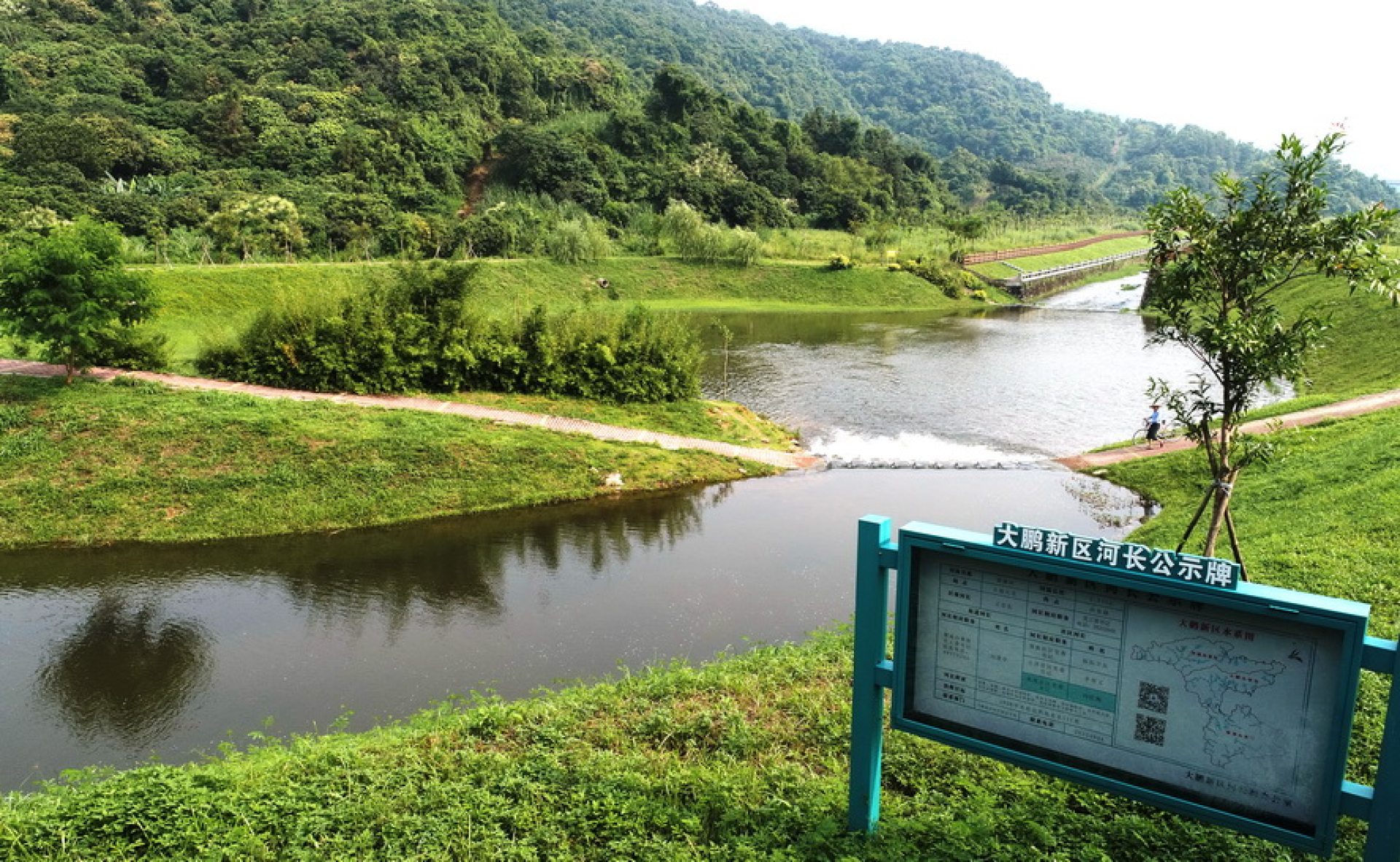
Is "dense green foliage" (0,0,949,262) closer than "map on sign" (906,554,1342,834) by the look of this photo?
No

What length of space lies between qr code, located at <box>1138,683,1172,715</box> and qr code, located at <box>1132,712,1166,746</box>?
0.14ft

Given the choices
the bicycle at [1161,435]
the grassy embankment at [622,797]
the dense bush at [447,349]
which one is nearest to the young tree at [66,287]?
the dense bush at [447,349]

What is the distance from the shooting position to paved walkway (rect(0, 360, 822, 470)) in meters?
16.9

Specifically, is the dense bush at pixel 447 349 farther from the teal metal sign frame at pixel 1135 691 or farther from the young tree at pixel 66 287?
the teal metal sign frame at pixel 1135 691

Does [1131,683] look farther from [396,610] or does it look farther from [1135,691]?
[396,610]

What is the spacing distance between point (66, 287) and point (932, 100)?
18577 centimetres

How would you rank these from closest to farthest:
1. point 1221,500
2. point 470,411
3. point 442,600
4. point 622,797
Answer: point 622,797, point 1221,500, point 442,600, point 470,411

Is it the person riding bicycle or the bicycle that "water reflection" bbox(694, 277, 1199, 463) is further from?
the person riding bicycle

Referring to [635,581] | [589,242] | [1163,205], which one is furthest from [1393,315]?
[589,242]

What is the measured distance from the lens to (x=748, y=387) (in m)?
25.6

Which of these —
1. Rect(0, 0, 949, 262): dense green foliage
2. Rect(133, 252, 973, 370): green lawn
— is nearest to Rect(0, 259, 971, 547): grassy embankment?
Rect(133, 252, 973, 370): green lawn

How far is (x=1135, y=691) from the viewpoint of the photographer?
3.88 m

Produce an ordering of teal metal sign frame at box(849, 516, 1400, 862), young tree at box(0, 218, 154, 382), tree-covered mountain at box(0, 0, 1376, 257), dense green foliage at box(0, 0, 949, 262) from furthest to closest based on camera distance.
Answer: tree-covered mountain at box(0, 0, 1376, 257)
dense green foliage at box(0, 0, 949, 262)
young tree at box(0, 218, 154, 382)
teal metal sign frame at box(849, 516, 1400, 862)

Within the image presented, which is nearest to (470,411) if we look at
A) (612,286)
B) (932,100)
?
(612,286)
